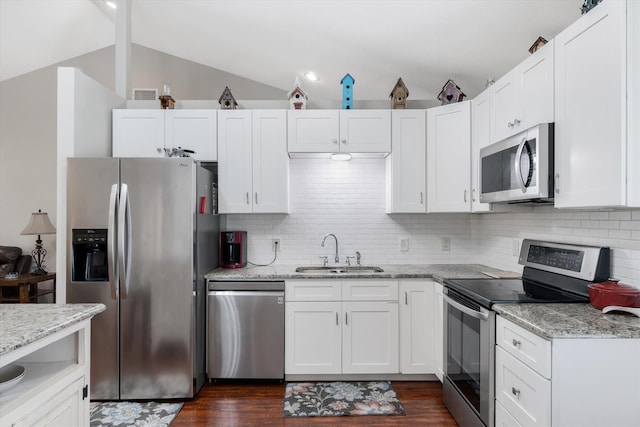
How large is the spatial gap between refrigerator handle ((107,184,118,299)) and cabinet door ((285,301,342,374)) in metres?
1.26

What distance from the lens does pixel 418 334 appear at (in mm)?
2957

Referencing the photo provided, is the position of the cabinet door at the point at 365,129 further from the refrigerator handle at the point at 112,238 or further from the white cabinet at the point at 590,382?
the white cabinet at the point at 590,382

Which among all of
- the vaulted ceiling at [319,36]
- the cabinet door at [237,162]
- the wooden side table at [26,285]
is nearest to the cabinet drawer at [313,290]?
the cabinet door at [237,162]

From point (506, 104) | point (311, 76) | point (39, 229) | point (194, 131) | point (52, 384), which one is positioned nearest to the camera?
point (52, 384)

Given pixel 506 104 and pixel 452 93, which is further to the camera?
pixel 452 93

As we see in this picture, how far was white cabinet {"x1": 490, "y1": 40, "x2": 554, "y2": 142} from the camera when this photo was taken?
1.98 meters

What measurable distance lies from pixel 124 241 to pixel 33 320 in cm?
127

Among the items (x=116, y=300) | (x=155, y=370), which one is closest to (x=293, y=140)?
(x=116, y=300)

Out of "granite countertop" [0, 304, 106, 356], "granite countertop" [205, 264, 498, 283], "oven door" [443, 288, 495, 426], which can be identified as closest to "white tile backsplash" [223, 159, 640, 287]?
"granite countertop" [205, 264, 498, 283]

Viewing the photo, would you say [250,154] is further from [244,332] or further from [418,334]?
[418,334]

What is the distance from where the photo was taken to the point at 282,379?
2.95 meters

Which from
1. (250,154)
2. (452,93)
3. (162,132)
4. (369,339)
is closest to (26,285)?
Result: (162,132)

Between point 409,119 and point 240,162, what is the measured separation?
1500mm

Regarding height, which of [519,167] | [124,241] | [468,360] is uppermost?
[519,167]
